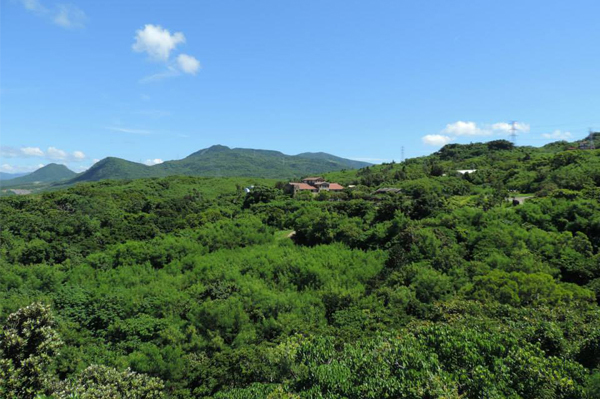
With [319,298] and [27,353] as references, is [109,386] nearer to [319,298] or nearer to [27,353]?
[27,353]

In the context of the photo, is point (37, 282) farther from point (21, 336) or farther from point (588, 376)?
point (588, 376)

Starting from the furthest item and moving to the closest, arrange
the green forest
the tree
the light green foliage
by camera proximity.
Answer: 1. the light green foliage
2. the tree
3. the green forest

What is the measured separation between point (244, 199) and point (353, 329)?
4740cm

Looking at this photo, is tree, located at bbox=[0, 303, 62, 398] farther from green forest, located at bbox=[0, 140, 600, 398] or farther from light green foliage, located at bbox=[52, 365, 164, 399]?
light green foliage, located at bbox=[52, 365, 164, 399]

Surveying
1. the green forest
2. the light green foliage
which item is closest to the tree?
the green forest

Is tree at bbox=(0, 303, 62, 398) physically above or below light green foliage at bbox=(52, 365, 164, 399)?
above

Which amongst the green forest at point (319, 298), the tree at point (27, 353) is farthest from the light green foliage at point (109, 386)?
the tree at point (27, 353)

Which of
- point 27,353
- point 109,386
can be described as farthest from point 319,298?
point 27,353

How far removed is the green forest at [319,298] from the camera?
12.1 meters

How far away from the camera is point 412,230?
102 ft

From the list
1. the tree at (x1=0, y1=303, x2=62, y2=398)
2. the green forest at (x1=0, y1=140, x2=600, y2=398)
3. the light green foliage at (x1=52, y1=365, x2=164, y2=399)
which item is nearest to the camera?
the green forest at (x1=0, y1=140, x2=600, y2=398)

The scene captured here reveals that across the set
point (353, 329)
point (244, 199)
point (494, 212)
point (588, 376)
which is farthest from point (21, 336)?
point (244, 199)

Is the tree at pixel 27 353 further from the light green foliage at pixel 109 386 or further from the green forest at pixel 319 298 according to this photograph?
the light green foliage at pixel 109 386

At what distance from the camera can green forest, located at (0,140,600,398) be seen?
1210cm
